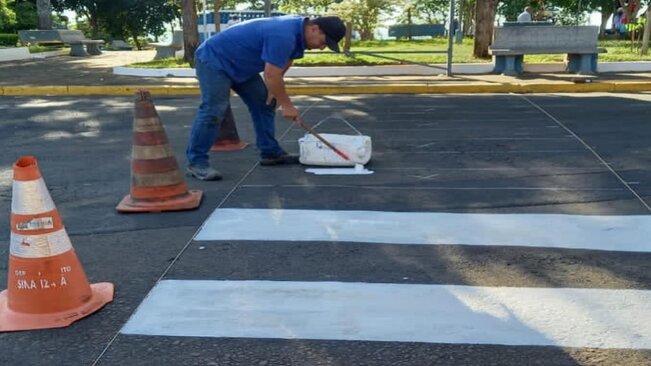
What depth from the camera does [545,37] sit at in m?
15.3

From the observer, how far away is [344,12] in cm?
1795

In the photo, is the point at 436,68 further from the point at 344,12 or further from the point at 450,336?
the point at 450,336

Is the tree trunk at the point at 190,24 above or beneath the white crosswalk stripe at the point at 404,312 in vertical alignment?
above

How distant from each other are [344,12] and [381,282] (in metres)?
15.0

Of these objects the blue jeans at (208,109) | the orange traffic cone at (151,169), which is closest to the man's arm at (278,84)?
the blue jeans at (208,109)

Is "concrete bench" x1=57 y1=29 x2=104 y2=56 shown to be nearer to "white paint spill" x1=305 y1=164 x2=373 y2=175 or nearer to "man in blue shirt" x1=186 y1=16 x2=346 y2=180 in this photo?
"man in blue shirt" x1=186 y1=16 x2=346 y2=180

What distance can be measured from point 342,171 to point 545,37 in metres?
10.5

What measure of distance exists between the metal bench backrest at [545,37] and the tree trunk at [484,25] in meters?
3.03

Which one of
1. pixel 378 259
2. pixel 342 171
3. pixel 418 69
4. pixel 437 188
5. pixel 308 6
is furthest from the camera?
pixel 308 6

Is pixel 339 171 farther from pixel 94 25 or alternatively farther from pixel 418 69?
pixel 94 25

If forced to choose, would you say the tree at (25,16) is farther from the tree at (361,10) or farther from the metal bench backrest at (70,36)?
the tree at (361,10)

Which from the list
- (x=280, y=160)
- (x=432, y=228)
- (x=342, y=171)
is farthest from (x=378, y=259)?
(x=280, y=160)

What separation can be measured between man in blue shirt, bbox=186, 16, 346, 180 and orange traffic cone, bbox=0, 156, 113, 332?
103 inches

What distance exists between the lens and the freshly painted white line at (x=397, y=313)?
127 inches
